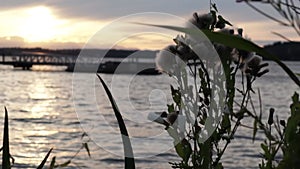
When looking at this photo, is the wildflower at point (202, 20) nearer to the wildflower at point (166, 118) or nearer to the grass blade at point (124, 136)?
the wildflower at point (166, 118)

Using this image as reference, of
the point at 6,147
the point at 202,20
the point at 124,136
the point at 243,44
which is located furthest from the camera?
the point at 202,20

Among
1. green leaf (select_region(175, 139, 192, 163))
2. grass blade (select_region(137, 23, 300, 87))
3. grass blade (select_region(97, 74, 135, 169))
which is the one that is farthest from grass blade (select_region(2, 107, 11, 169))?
grass blade (select_region(137, 23, 300, 87))

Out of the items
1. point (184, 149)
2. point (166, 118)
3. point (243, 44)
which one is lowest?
point (184, 149)

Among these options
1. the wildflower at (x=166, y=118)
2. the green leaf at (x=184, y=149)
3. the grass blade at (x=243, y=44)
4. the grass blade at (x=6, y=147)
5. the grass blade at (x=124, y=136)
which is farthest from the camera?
the green leaf at (x=184, y=149)

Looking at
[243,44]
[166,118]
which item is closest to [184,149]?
[166,118]

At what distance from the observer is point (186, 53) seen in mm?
1959

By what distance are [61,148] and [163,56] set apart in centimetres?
2359

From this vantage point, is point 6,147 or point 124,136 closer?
point 124,136

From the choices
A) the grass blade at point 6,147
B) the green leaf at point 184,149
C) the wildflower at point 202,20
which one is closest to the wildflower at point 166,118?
the green leaf at point 184,149

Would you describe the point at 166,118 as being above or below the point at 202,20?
below

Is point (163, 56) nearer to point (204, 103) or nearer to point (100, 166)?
point (204, 103)

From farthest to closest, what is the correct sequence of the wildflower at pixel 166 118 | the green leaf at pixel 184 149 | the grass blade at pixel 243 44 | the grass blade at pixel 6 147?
the green leaf at pixel 184 149 → the wildflower at pixel 166 118 → the grass blade at pixel 6 147 → the grass blade at pixel 243 44

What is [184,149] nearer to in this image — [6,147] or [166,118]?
[166,118]

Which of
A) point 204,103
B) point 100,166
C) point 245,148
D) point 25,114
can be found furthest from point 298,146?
point 25,114
